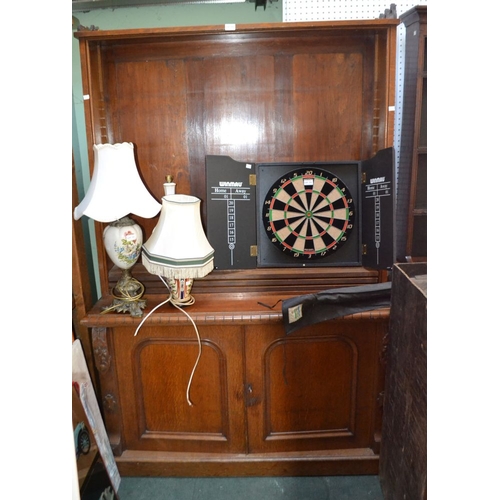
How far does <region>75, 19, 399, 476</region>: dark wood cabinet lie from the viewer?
1.73m

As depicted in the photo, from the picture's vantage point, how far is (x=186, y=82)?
1818 mm

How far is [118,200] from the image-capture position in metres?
1.51

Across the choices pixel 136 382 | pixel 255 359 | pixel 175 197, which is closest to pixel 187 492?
pixel 136 382

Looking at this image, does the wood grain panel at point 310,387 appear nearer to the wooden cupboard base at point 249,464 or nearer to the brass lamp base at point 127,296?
the wooden cupboard base at point 249,464

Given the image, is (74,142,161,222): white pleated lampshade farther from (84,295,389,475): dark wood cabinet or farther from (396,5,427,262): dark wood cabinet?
(396,5,427,262): dark wood cabinet

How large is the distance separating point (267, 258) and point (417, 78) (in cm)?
108

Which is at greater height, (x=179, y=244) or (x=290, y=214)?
(x=290, y=214)

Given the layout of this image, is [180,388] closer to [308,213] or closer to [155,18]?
[308,213]

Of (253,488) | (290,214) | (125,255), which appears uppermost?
(290,214)

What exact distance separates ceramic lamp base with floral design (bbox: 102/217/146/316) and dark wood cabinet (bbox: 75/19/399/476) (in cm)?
9

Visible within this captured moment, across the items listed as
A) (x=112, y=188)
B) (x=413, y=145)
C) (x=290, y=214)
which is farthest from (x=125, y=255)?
(x=413, y=145)

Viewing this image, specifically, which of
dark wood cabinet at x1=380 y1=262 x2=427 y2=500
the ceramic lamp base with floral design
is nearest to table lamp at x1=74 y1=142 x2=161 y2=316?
the ceramic lamp base with floral design

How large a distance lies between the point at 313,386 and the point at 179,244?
900 mm
